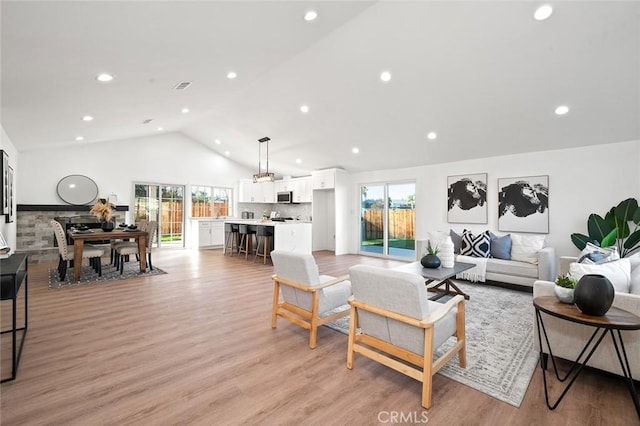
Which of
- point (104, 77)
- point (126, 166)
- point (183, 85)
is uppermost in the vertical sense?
point (183, 85)

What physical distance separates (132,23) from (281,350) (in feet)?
9.98

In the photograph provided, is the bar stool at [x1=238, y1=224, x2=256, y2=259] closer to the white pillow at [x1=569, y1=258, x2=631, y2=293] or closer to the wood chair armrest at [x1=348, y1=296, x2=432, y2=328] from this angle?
the wood chair armrest at [x1=348, y1=296, x2=432, y2=328]

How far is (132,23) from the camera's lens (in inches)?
97.6

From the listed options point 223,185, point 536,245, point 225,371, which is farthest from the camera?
point 223,185

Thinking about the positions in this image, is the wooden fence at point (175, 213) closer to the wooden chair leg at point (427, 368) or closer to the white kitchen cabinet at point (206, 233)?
the white kitchen cabinet at point (206, 233)

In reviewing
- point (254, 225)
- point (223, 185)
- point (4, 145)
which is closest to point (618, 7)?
point (254, 225)

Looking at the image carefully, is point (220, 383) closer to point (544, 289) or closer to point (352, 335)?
point (352, 335)

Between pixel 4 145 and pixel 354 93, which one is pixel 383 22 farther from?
pixel 4 145

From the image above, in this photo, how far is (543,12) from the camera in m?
3.00

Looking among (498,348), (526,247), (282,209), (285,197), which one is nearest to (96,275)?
(285,197)

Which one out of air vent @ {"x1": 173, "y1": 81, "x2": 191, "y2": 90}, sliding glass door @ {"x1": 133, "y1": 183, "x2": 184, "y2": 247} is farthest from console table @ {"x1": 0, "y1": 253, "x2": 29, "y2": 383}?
sliding glass door @ {"x1": 133, "y1": 183, "x2": 184, "y2": 247}

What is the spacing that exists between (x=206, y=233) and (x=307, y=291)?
749 cm

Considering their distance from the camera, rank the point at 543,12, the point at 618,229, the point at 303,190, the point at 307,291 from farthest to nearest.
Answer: the point at 303,190 → the point at 618,229 → the point at 543,12 → the point at 307,291

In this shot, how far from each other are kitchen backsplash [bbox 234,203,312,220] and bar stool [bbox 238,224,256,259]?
6.87 ft
